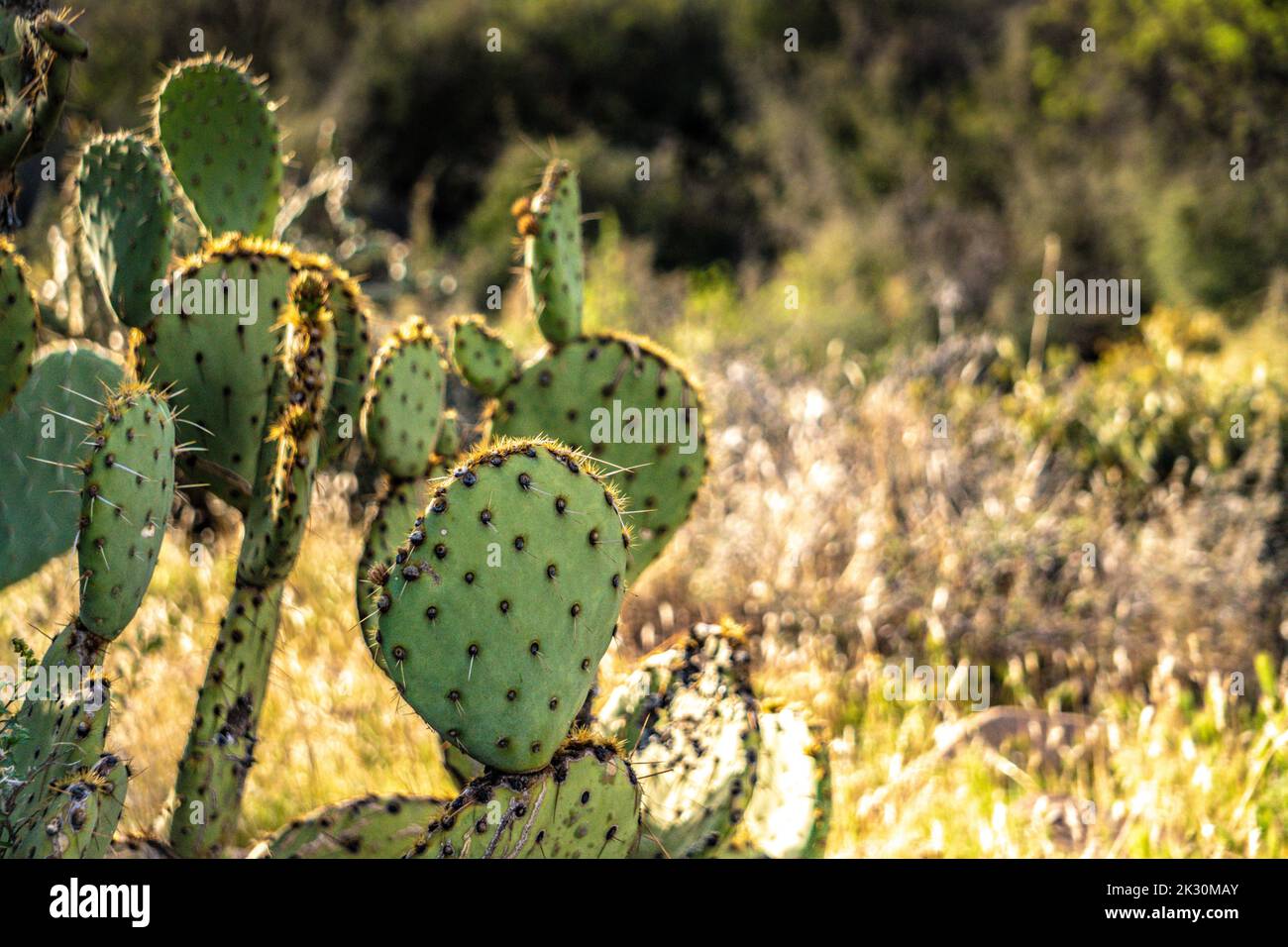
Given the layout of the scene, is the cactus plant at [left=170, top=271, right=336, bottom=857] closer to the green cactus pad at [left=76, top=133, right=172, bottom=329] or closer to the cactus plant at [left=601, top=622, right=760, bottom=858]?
the green cactus pad at [left=76, top=133, right=172, bottom=329]

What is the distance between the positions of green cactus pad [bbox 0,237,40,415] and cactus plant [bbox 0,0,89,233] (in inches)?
7.9

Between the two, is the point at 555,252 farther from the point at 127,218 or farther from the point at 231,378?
the point at 127,218

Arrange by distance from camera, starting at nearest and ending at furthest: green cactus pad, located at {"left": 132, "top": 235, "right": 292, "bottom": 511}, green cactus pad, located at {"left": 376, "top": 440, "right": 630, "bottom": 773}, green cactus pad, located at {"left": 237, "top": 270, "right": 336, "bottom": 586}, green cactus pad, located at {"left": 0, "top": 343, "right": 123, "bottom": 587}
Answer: green cactus pad, located at {"left": 376, "top": 440, "right": 630, "bottom": 773}
green cactus pad, located at {"left": 237, "top": 270, "right": 336, "bottom": 586}
green cactus pad, located at {"left": 132, "top": 235, "right": 292, "bottom": 511}
green cactus pad, located at {"left": 0, "top": 343, "right": 123, "bottom": 587}

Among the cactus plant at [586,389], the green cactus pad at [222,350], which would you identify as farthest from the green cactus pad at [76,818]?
the cactus plant at [586,389]

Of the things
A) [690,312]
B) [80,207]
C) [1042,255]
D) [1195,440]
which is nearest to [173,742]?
[80,207]

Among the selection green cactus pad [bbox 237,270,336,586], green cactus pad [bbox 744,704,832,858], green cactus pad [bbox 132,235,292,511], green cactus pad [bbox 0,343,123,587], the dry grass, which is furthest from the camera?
the dry grass

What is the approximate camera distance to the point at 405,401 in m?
2.31

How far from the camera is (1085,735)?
3.81 metres

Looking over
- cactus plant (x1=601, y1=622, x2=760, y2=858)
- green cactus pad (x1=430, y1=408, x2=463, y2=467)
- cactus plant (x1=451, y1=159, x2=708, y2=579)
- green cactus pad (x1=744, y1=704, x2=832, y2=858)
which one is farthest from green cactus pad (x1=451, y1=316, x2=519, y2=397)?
green cactus pad (x1=744, y1=704, x2=832, y2=858)

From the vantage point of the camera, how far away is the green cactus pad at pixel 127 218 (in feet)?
7.89

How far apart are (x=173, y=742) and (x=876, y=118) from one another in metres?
15.1

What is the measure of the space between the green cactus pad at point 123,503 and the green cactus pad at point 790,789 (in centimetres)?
129

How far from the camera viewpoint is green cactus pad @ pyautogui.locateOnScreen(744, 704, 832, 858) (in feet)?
8.17

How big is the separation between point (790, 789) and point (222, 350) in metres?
1.47
